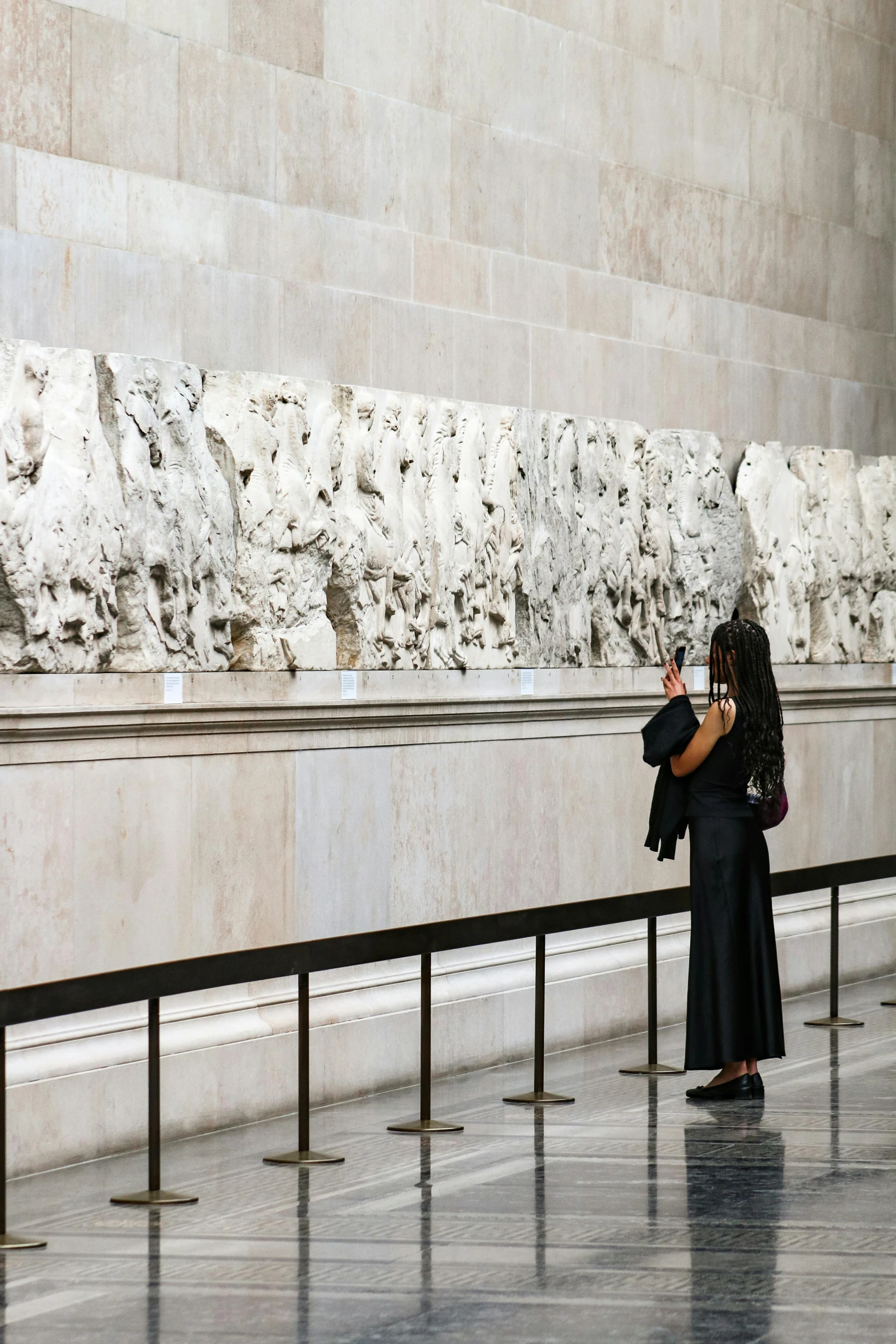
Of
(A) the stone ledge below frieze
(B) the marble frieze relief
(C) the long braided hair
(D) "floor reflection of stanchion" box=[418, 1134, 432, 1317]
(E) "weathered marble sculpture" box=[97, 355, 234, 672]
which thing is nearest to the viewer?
(D) "floor reflection of stanchion" box=[418, 1134, 432, 1317]

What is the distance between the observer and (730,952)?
30.4 feet

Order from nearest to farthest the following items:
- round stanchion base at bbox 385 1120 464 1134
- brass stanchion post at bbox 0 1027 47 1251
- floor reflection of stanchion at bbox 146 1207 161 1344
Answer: floor reflection of stanchion at bbox 146 1207 161 1344 < brass stanchion post at bbox 0 1027 47 1251 < round stanchion base at bbox 385 1120 464 1134

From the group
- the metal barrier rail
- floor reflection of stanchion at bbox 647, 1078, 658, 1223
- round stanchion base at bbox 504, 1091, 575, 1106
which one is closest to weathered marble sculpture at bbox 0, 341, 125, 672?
the metal barrier rail

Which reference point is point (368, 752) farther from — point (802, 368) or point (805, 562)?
point (802, 368)

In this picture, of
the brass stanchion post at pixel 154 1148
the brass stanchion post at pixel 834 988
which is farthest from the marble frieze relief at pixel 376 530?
the brass stanchion post at pixel 834 988

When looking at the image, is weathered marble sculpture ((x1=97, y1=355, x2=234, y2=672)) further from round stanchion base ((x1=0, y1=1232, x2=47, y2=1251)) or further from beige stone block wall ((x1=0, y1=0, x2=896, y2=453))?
round stanchion base ((x1=0, y1=1232, x2=47, y2=1251))

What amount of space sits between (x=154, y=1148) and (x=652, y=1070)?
3.48 m

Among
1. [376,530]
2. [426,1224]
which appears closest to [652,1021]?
[376,530]

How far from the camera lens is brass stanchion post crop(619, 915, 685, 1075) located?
10000 mm

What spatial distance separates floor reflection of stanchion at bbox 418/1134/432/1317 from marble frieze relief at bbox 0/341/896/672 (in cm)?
242

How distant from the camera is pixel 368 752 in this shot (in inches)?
415

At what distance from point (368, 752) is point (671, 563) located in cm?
319

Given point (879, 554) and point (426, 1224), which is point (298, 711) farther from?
point (879, 554)

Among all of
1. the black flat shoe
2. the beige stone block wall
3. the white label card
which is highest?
the beige stone block wall
